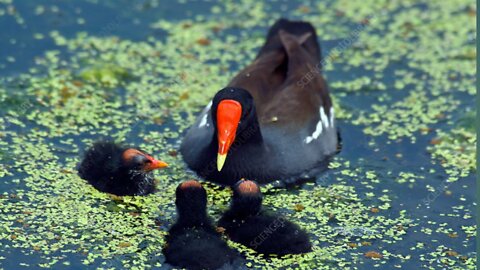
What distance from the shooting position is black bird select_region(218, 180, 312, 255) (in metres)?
6.43

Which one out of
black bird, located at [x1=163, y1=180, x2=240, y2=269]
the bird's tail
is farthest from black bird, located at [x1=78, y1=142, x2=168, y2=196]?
the bird's tail

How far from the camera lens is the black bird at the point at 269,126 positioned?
23.6ft

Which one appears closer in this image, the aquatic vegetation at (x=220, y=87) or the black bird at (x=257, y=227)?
the black bird at (x=257, y=227)

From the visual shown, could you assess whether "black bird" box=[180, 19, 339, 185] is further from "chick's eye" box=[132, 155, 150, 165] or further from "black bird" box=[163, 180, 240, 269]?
"black bird" box=[163, 180, 240, 269]

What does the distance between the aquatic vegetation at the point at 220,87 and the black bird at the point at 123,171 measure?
0.06 m

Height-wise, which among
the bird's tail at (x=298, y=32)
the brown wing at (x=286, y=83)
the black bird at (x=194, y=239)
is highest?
the bird's tail at (x=298, y=32)

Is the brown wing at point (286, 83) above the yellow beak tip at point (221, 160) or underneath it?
above

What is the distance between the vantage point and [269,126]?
755 cm

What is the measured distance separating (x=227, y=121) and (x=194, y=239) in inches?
41.0

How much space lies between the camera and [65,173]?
7.29m

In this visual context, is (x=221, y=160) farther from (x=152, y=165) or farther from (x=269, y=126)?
(x=269, y=126)

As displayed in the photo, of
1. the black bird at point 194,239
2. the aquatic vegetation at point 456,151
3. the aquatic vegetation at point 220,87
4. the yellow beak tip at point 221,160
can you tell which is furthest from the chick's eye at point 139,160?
the aquatic vegetation at point 456,151

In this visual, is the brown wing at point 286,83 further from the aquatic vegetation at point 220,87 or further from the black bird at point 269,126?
the aquatic vegetation at point 220,87

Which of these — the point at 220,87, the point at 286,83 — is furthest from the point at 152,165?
the point at 220,87
